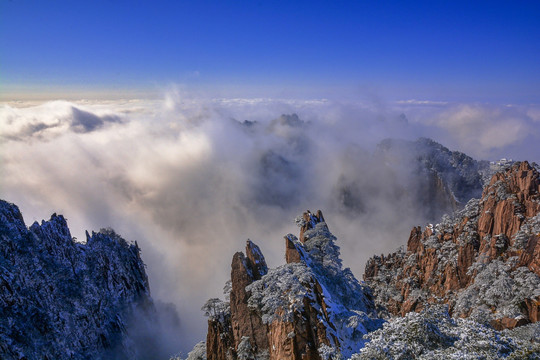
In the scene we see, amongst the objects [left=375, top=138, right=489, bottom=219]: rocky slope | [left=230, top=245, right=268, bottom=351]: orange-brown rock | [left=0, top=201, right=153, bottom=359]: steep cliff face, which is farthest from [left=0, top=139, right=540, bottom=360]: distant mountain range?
[left=375, top=138, right=489, bottom=219]: rocky slope

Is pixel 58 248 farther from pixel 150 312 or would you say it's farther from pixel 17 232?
pixel 150 312

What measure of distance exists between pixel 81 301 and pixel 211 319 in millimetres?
43999

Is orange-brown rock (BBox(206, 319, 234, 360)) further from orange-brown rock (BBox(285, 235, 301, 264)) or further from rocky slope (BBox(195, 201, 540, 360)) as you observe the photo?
orange-brown rock (BBox(285, 235, 301, 264))

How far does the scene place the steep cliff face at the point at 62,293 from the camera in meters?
53.0

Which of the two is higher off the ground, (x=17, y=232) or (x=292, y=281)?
(x=292, y=281)

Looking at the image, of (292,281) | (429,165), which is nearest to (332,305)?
(292,281)

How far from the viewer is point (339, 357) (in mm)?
26359

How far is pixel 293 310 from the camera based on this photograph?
116 ft

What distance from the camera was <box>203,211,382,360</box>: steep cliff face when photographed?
34125 mm

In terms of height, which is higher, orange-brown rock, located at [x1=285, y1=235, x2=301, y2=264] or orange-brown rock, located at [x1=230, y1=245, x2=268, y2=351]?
orange-brown rock, located at [x1=285, y1=235, x2=301, y2=264]

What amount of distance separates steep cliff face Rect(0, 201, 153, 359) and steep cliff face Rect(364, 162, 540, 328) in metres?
68.1

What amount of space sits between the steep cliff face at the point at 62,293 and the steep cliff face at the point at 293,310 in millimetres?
32971

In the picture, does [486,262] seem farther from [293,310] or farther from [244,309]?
[244,309]

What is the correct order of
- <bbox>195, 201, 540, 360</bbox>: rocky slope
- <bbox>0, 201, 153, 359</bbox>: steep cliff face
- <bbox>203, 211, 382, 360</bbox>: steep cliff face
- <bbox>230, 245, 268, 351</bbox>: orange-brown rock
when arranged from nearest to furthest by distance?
<bbox>195, 201, 540, 360</bbox>: rocky slope → <bbox>203, 211, 382, 360</bbox>: steep cliff face → <bbox>230, 245, 268, 351</bbox>: orange-brown rock → <bbox>0, 201, 153, 359</bbox>: steep cliff face
